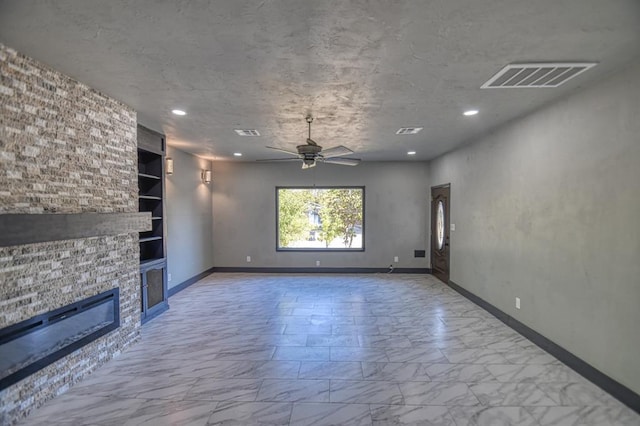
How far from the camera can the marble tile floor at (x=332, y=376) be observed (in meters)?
2.48

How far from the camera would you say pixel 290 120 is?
4.13 m

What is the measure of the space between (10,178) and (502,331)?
542 centimetres

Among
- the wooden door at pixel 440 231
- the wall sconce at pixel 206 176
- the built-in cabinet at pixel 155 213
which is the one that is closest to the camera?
the built-in cabinet at pixel 155 213

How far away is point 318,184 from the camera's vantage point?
7.99 meters

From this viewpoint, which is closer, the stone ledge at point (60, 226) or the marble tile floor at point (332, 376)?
the stone ledge at point (60, 226)

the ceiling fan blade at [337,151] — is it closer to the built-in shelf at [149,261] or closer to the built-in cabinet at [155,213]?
the built-in cabinet at [155,213]

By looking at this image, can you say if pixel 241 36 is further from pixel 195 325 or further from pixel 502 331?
pixel 502 331

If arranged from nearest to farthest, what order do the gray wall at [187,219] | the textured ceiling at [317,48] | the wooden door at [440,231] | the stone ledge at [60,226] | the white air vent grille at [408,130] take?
1. the textured ceiling at [317,48]
2. the stone ledge at [60,226]
3. the white air vent grille at [408,130]
4. the gray wall at [187,219]
5. the wooden door at [440,231]

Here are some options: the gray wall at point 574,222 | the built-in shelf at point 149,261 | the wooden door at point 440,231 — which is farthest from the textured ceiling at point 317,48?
the wooden door at point 440,231

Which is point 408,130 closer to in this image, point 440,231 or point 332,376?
point 440,231

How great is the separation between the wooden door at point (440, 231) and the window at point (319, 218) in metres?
1.76

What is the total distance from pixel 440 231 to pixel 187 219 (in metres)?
5.59

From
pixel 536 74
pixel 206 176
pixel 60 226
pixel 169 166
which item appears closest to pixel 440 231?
pixel 536 74

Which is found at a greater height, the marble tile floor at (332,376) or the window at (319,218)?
the window at (319,218)
